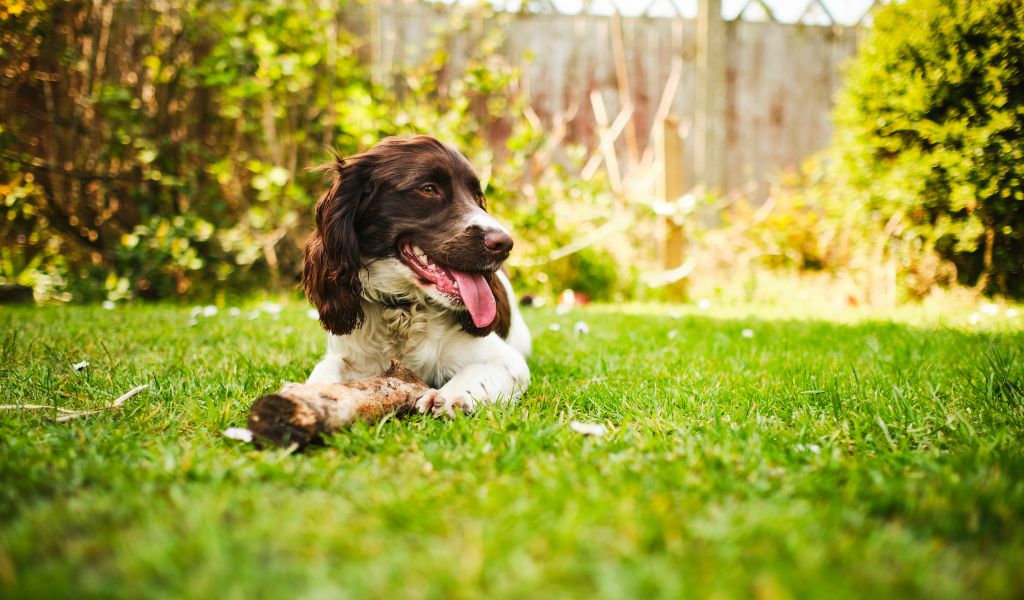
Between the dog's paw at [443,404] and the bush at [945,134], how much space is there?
403cm

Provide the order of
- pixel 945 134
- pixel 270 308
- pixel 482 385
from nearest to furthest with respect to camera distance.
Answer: pixel 482 385, pixel 945 134, pixel 270 308

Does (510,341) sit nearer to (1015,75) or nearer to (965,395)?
(965,395)

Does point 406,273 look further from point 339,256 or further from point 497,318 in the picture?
point 497,318

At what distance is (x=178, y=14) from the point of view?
19.5 ft

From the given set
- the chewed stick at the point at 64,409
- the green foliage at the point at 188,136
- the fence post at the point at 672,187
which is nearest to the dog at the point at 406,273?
the chewed stick at the point at 64,409

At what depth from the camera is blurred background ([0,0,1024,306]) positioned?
184 inches

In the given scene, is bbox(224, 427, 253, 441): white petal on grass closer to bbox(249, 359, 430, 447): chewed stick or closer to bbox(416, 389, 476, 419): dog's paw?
bbox(249, 359, 430, 447): chewed stick

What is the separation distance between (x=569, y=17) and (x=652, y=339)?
560cm

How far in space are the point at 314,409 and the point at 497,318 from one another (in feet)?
3.67

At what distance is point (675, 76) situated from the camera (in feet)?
25.7

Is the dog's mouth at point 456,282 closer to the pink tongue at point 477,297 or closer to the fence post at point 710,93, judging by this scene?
the pink tongue at point 477,297

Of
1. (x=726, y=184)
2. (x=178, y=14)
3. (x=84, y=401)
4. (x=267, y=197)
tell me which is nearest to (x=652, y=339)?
(x=84, y=401)

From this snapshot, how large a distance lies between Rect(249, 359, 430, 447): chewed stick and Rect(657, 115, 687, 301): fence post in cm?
536

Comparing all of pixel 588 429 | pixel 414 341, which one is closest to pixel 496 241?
pixel 414 341
